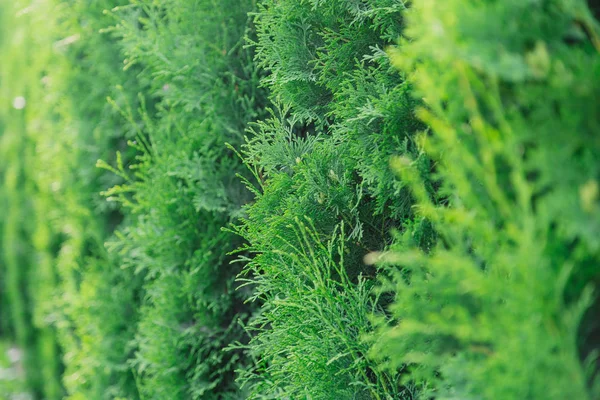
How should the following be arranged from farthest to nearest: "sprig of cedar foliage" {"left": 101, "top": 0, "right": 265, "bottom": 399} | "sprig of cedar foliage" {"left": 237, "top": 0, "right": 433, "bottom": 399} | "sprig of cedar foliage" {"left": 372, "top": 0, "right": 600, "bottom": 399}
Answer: "sprig of cedar foliage" {"left": 101, "top": 0, "right": 265, "bottom": 399}, "sprig of cedar foliage" {"left": 237, "top": 0, "right": 433, "bottom": 399}, "sprig of cedar foliage" {"left": 372, "top": 0, "right": 600, "bottom": 399}

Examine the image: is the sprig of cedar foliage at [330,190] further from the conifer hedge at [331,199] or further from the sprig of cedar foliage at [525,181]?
the sprig of cedar foliage at [525,181]

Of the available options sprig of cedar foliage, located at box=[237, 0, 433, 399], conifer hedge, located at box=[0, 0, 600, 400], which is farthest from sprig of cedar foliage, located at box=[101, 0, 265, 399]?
sprig of cedar foliage, located at box=[237, 0, 433, 399]

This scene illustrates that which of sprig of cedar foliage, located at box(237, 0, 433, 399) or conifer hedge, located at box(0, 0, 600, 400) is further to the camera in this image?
sprig of cedar foliage, located at box(237, 0, 433, 399)

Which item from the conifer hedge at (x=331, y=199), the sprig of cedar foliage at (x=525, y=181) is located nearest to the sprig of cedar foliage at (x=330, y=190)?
the conifer hedge at (x=331, y=199)

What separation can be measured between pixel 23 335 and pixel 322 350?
5116 mm

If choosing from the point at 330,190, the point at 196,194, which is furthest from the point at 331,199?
the point at 196,194

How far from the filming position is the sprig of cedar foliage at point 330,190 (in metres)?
2.27

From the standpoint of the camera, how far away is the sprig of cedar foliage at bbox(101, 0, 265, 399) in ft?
10.8

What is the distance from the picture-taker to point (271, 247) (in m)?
2.59

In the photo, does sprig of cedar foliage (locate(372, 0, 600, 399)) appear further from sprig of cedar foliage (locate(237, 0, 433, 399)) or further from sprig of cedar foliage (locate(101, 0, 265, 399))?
sprig of cedar foliage (locate(101, 0, 265, 399))

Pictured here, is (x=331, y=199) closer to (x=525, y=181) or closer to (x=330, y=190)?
(x=330, y=190)

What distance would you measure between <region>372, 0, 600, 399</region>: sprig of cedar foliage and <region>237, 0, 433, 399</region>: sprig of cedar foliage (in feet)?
1.86

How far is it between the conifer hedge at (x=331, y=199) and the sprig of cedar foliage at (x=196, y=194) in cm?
1

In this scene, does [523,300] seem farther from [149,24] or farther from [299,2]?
[149,24]
